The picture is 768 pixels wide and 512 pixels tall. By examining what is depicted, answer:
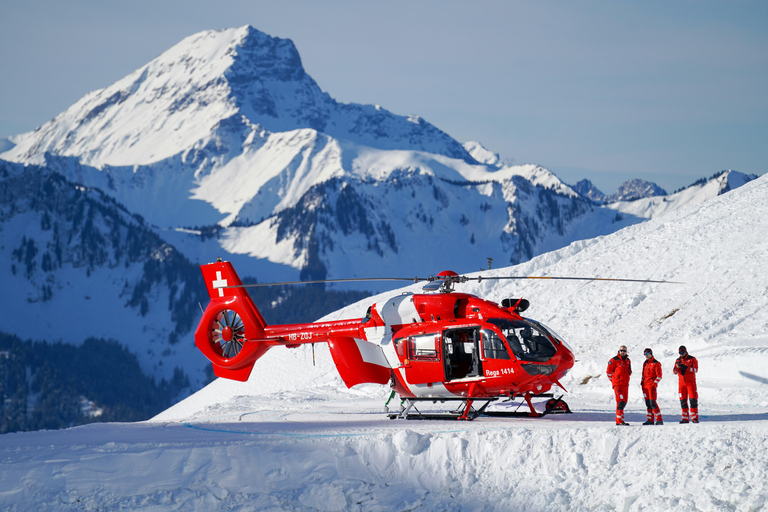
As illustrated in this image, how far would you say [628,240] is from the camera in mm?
45469

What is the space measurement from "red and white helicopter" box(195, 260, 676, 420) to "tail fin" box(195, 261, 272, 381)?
1714 millimetres

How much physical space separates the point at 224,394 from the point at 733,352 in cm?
2860

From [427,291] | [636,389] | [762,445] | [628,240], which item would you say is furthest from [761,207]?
[762,445]

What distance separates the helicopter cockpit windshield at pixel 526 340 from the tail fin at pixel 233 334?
791 cm

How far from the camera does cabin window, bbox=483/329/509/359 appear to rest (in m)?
17.2

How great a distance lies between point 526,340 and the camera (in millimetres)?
17219

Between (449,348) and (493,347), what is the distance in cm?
128

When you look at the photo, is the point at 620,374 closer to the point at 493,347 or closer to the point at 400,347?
the point at 493,347

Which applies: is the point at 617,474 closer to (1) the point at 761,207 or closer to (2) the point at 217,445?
(2) the point at 217,445

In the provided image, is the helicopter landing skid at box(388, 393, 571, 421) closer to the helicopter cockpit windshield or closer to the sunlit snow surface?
the sunlit snow surface

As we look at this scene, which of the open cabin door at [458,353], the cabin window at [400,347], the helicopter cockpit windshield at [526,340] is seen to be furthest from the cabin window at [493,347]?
the cabin window at [400,347]

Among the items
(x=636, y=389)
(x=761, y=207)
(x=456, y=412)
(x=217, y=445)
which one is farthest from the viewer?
(x=761, y=207)

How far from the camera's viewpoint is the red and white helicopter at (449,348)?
678 inches

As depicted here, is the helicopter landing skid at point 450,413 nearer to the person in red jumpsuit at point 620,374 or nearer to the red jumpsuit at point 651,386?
the person in red jumpsuit at point 620,374
